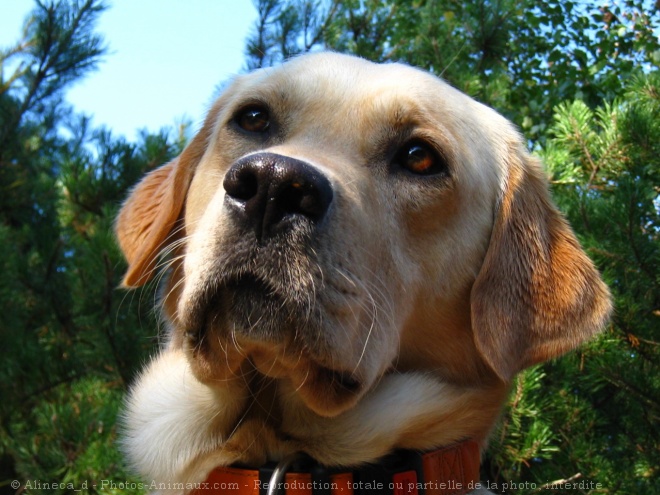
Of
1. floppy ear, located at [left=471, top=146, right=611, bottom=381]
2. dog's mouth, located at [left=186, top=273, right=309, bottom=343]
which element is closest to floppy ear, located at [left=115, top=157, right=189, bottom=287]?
dog's mouth, located at [left=186, top=273, right=309, bottom=343]

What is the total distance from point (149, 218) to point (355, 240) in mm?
1509

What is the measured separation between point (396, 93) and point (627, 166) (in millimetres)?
2111

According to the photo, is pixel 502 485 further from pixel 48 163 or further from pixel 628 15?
pixel 628 15

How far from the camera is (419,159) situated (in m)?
2.57

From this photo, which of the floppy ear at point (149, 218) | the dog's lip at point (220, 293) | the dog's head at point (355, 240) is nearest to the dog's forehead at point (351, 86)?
the dog's head at point (355, 240)

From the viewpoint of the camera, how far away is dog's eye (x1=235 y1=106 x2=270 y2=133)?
2.71m

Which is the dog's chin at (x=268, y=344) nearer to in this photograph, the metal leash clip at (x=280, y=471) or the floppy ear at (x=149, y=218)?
the metal leash clip at (x=280, y=471)

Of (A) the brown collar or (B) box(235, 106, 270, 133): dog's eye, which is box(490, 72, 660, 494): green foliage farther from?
(B) box(235, 106, 270, 133): dog's eye

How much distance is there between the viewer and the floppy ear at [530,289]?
99.8 inches

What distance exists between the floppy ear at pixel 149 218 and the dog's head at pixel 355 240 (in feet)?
0.03

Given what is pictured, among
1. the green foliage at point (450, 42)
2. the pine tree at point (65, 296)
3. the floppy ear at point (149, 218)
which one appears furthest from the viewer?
the green foliage at point (450, 42)

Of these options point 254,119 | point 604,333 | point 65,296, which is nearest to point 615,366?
point 604,333

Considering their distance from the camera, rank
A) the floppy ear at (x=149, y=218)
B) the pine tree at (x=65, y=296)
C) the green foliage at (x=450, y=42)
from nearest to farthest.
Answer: the floppy ear at (x=149, y=218) < the pine tree at (x=65, y=296) < the green foliage at (x=450, y=42)

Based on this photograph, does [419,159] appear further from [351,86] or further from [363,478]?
[363,478]
